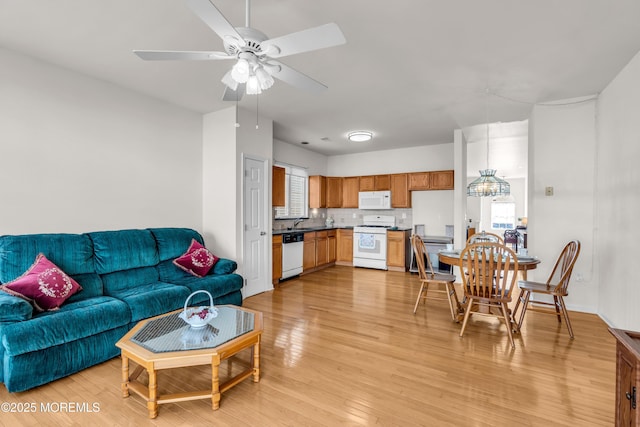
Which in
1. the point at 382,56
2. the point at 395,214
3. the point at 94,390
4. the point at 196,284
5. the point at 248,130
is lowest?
the point at 94,390

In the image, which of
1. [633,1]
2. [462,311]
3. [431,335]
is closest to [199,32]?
[633,1]

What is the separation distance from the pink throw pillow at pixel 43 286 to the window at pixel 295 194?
12.3 ft

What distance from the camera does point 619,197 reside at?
312 centimetres

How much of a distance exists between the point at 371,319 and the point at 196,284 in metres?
2.02

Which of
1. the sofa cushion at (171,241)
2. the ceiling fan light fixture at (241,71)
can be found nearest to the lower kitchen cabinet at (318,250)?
the sofa cushion at (171,241)

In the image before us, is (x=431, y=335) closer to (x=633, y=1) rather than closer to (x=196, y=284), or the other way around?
(x=196, y=284)

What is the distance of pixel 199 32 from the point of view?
239 centimetres

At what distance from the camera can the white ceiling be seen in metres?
2.13

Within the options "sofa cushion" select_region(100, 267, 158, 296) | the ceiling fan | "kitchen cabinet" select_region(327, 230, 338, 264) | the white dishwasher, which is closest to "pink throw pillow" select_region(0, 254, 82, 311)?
"sofa cushion" select_region(100, 267, 158, 296)

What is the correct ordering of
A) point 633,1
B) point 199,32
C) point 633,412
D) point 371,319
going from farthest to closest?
1. point 371,319
2. point 199,32
3. point 633,1
4. point 633,412

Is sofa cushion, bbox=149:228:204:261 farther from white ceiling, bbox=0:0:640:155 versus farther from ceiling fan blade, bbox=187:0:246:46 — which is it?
ceiling fan blade, bbox=187:0:246:46

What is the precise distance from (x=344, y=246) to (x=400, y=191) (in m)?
1.74

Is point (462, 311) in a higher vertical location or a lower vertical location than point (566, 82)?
lower

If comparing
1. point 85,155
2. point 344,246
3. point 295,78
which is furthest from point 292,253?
point 295,78
